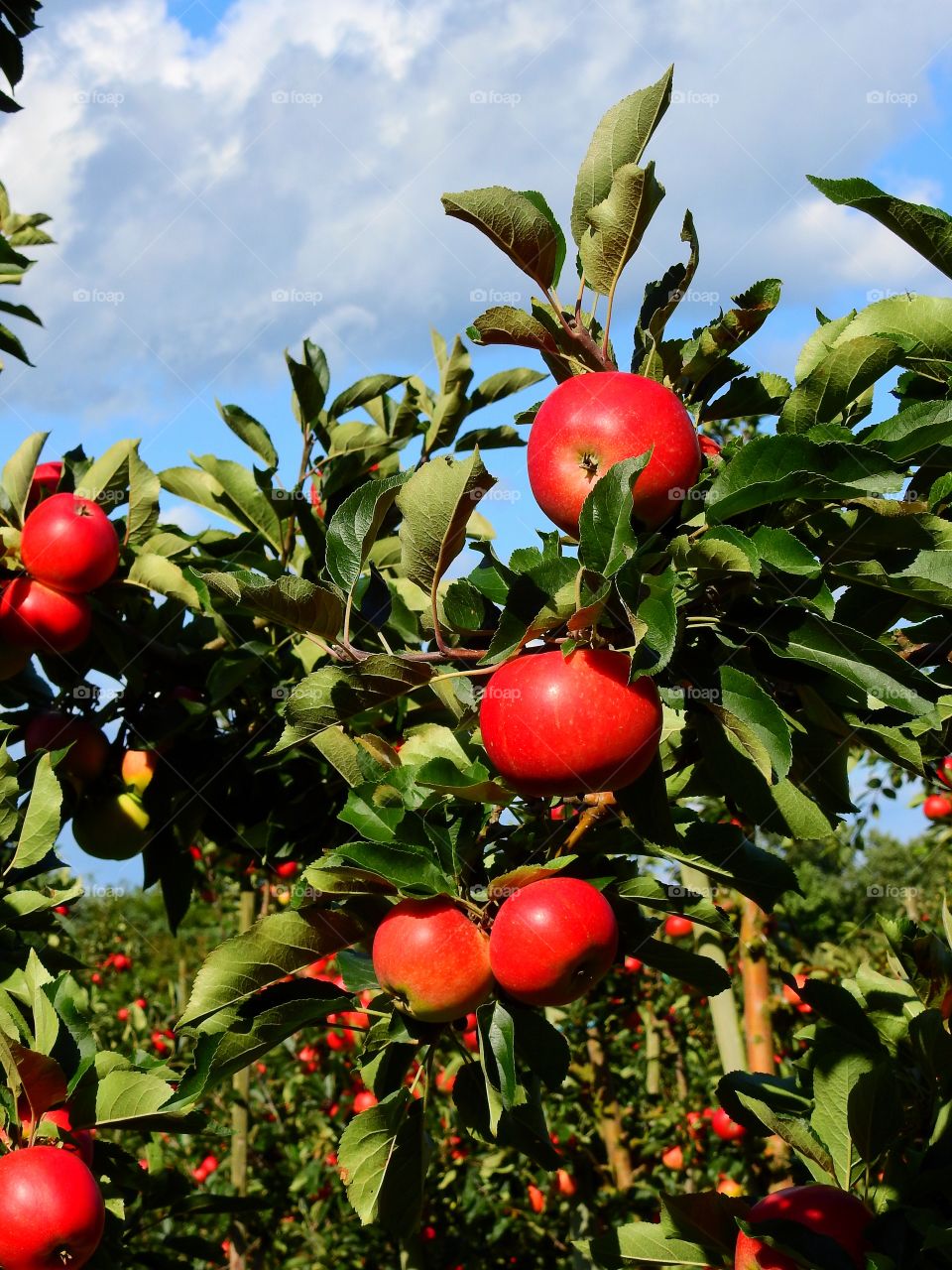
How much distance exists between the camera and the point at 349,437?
8.69ft

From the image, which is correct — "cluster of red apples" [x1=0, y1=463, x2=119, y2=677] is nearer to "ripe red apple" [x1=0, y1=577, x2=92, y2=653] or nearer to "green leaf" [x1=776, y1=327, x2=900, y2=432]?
"ripe red apple" [x1=0, y1=577, x2=92, y2=653]

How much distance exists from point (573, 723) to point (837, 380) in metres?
0.49

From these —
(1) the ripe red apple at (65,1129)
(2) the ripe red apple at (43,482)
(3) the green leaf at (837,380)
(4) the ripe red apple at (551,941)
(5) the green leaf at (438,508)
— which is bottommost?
A: (1) the ripe red apple at (65,1129)

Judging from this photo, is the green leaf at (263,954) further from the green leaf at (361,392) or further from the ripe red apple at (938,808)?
the ripe red apple at (938,808)

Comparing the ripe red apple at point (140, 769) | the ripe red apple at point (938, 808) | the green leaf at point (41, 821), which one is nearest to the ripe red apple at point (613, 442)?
the green leaf at point (41, 821)

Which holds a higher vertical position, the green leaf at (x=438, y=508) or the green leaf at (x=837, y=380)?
the green leaf at (x=837, y=380)

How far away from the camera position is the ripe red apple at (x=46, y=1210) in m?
1.46

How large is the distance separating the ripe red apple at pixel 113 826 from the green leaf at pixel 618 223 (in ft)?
5.42

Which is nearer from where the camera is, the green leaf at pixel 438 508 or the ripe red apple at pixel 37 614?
the green leaf at pixel 438 508

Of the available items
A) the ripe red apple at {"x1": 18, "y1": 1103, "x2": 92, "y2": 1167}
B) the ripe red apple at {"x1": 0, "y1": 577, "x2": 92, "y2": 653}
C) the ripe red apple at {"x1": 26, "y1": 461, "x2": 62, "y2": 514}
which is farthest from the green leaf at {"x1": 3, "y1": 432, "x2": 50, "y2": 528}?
the ripe red apple at {"x1": 18, "y1": 1103, "x2": 92, "y2": 1167}

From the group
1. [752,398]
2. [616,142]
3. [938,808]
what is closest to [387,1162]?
[752,398]

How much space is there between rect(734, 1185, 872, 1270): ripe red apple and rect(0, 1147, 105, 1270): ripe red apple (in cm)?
85

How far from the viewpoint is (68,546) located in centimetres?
220

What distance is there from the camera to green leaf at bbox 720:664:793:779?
1091 mm
